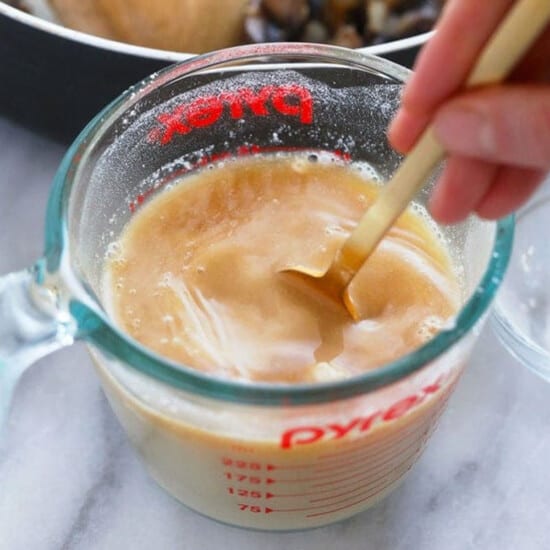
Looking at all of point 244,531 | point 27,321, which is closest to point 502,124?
point 27,321

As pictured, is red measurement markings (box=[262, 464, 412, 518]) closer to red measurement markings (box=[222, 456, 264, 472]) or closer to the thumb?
red measurement markings (box=[222, 456, 264, 472])

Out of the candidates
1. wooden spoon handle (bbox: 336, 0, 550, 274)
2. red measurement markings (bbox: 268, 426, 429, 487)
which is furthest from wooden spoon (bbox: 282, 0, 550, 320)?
red measurement markings (bbox: 268, 426, 429, 487)

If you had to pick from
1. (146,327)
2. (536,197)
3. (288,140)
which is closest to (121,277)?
(146,327)

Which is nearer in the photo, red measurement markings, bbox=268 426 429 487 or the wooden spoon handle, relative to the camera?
the wooden spoon handle

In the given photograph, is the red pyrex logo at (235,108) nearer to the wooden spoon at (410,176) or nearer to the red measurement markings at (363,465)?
the wooden spoon at (410,176)

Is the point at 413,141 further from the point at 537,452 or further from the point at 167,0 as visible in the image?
the point at 167,0
